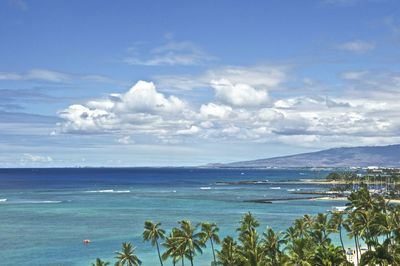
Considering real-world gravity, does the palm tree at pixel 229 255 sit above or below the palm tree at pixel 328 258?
below

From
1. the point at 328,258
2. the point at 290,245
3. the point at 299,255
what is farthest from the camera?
the point at 290,245

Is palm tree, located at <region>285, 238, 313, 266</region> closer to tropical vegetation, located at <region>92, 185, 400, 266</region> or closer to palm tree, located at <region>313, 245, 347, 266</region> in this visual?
tropical vegetation, located at <region>92, 185, 400, 266</region>

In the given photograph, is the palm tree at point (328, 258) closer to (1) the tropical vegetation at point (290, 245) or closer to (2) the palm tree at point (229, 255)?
(1) the tropical vegetation at point (290, 245)

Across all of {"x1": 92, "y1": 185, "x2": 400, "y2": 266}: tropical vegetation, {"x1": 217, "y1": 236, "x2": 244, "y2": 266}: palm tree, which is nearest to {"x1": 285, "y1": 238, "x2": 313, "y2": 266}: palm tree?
{"x1": 92, "y1": 185, "x2": 400, "y2": 266}: tropical vegetation

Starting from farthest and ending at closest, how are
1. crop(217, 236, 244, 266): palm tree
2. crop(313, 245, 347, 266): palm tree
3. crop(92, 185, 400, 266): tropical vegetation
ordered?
1. crop(217, 236, 244, 266): palm tree
2. crop(92, 185, 400, 266): tropical vegetation
3. crop(313, 245, 347, 266): palm tree

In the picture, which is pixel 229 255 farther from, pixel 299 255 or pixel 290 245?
pixel 290 245

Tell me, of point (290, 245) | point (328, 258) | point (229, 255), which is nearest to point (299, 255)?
point (328, 258)

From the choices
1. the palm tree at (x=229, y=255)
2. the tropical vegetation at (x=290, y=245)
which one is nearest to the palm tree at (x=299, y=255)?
the tropical vegetation at (x=290, y=245)

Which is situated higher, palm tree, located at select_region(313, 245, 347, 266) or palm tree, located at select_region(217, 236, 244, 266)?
palm tree, located at select_region(313, 245, 347, 266)

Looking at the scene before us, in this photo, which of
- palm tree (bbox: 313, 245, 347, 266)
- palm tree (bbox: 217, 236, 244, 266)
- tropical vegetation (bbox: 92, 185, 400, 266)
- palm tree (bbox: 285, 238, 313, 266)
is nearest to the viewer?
palm tree (bbox: 313, 245, 347, 266)

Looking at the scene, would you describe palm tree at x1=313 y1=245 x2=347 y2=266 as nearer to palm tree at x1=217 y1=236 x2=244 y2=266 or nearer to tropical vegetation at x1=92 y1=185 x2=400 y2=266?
Result: tropical vegetation at x1=92 y1=185 x2=400 y2=266

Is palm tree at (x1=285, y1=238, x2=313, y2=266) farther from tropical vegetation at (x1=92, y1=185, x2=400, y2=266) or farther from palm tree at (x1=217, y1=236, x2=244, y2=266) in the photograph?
palm tree at (x1=217, y1=236, x2=244, y2=266)

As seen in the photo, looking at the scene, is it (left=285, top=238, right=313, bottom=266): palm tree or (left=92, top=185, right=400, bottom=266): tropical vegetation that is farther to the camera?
(left=285, top=238, right=313, bottom=266): palm tree

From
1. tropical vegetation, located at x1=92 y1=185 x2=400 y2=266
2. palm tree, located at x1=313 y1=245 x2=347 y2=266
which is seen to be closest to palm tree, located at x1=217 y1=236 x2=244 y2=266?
tropical vegetation, located at x1=92 y1=185 x2=400 y2=266
